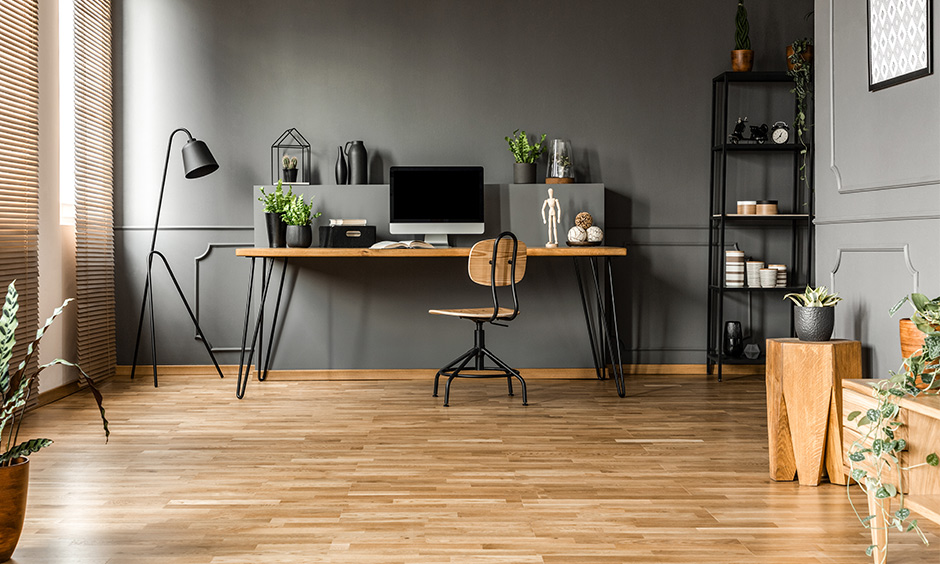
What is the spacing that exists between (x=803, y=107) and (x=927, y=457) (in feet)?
12.7

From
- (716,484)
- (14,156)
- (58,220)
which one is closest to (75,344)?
(58,220)

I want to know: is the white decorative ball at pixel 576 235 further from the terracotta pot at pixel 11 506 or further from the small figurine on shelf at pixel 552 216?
the terracotta pot at pixel 11 506

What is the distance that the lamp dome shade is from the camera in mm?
4734

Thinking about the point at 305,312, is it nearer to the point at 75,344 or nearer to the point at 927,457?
the point at 75,344

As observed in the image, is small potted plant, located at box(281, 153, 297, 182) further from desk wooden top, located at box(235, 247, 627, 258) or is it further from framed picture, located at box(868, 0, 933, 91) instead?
framed picture, located at box(868, 0, 933, 91)

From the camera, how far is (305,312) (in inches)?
201

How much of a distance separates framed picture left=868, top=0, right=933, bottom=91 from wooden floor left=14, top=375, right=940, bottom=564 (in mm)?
1435

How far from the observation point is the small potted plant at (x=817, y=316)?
9.08 feet

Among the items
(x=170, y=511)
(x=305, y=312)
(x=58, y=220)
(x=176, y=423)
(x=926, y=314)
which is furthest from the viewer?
(x=305, y=312)

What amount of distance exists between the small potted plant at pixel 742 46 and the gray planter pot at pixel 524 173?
1487mm

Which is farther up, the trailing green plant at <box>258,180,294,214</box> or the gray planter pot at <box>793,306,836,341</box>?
the trailing green plant at <box>258,180,294,214</box>

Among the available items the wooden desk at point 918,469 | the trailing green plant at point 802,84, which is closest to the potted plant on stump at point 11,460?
the wooden desk at point 918,469

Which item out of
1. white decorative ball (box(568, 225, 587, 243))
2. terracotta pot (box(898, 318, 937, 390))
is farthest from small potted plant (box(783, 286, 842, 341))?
white decorative ball (box(568, 225, 587, 243))

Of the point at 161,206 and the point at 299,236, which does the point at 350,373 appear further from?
the point at 161,206
